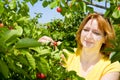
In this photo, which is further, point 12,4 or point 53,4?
point 12,4

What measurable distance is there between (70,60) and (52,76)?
1.38 m

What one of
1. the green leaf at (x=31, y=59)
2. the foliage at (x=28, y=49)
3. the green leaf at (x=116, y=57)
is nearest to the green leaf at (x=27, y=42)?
the foliage at (x=28, y=49)

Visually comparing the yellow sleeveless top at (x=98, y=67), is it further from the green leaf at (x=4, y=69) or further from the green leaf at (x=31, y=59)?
the green leaf at (x=4, y=69)

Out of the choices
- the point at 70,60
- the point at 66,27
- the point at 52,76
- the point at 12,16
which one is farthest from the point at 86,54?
the point at 66,27

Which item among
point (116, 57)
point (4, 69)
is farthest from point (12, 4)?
point (116, 57)

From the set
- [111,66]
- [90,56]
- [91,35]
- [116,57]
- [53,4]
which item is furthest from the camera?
[90,56]

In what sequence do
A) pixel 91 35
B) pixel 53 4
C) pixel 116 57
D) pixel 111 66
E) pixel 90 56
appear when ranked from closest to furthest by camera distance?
pixel 116 57
pixel 53 4
pixel 91 35
pixel 111 66
pixel 90 56

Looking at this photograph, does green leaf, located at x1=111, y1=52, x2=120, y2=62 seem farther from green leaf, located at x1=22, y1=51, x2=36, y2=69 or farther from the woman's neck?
the woman's neck

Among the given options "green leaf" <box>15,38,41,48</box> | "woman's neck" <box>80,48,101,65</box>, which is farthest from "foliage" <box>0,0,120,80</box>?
"woman's neck" <box>80,48,101,65</box>

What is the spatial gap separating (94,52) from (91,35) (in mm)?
244

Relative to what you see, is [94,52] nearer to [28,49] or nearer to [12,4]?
[12,4]

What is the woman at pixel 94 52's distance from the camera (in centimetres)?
288

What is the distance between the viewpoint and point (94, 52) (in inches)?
120

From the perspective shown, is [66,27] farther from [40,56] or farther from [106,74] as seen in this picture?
[40,56]
